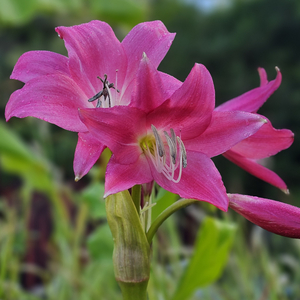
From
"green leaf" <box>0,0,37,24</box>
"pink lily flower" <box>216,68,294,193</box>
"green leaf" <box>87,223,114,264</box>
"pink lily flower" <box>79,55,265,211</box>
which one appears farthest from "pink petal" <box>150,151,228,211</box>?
"green leaf" <box>0,0,37,24</box>

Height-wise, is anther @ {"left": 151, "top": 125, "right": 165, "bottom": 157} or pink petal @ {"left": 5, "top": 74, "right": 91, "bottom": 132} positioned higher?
pink petal @ {"left": 5, "top": 74, "right": 91, "bottom": 132}

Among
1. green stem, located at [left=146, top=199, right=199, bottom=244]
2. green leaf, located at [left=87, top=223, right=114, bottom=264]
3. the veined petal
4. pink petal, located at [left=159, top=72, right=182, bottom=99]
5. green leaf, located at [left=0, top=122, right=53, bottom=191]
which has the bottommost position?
green leaf, located at [left=0, top=122, right=53, bottom=191]

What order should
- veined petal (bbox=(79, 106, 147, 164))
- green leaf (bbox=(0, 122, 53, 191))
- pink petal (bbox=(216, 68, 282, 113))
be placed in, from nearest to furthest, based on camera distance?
1. veined petal (bbox=(79, 106, 147, 164))
2. pink petal (bbox=(216, 68, 282, 113))
3. green leaf (bbox=(0, 122, 53, 191))

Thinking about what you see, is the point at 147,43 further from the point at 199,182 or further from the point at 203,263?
the point at 203,263

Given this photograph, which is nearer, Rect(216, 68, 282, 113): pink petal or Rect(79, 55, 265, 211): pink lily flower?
Rect(79, 55, 265, 211): pink lily flower

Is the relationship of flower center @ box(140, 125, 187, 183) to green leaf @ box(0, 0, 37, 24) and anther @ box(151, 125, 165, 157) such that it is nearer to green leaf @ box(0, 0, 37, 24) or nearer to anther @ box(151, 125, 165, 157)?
anther @ box(151, 125, 165, 157)

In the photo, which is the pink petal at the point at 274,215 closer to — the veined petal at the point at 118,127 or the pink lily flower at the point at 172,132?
the pink lily flower at the point at 172,132
